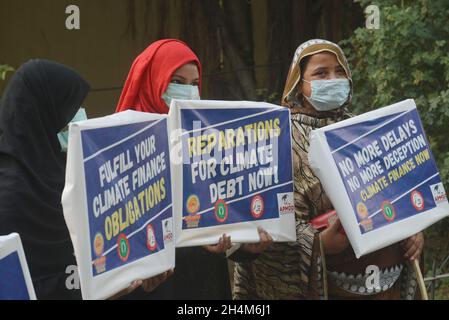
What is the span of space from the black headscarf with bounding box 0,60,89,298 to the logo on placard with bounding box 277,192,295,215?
806 mm

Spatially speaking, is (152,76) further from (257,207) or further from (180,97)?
(257,207)

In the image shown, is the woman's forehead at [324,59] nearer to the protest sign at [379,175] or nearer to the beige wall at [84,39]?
the protest sign at [379,175]

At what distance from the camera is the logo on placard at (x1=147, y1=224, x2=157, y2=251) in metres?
3.87

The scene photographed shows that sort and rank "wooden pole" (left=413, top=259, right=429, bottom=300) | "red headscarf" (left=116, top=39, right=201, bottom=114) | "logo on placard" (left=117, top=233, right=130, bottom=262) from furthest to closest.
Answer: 1. "wooden pole" (left=413, top=259, right=429, bottom=300)
2. "red headscarf" (left=116, top=39, right=201, bottom=114)
3. "logo on placard" (left=117, top=233, right=130, bottom=262)

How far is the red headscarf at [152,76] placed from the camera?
14.8ft

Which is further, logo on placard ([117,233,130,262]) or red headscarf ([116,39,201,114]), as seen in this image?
red headscarf ([116,39,201,114])

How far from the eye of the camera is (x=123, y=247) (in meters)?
3.73

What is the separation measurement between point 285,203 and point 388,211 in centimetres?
39

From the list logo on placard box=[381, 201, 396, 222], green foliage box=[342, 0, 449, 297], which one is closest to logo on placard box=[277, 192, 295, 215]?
logo on placard box=[381, 201, 396, 222]

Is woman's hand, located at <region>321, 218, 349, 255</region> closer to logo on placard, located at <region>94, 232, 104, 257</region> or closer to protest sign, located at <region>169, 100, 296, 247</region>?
protest sign, located at <region>169, 100, 296, 247</region>

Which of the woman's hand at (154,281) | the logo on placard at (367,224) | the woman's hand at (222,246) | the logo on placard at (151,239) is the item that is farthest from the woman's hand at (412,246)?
the logo on placard at (151,239)
